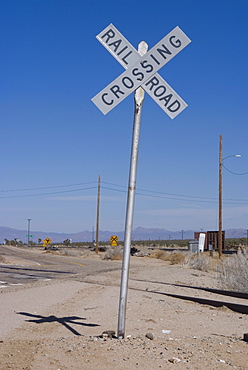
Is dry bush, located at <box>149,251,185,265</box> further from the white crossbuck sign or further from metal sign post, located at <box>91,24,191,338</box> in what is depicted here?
the white crossbuck sign

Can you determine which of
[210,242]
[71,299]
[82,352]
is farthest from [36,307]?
[210,242]

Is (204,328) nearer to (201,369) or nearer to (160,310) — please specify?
(160,310)

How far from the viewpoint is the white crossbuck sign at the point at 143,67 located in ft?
23.9

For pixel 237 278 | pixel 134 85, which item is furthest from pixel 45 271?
pixel 134 85

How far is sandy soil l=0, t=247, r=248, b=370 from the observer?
6077 millimetres

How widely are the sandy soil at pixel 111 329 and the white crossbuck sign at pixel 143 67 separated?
317 cm

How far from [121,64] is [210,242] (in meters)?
47.5

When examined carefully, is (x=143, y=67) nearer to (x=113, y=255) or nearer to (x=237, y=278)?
(x=237, y=278)

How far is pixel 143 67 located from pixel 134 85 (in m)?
0.31

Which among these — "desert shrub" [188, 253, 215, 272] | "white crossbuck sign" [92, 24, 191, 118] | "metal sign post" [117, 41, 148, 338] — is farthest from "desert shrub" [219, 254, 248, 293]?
"white crossbuck sign" [92, 24, 191, 118]

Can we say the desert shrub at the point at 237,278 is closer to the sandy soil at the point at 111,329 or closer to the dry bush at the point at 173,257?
the sandy soil at the point at 111,329

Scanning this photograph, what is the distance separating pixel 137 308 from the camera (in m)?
11.5

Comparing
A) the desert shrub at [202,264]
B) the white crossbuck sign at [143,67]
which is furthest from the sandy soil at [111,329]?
the desert shrub at [202,264]

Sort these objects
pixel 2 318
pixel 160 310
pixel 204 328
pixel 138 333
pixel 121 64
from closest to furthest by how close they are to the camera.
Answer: pixel 121 64 < pixel 138 333 < pixel 204 328 < pixel 2 318 < pixel 160 310
